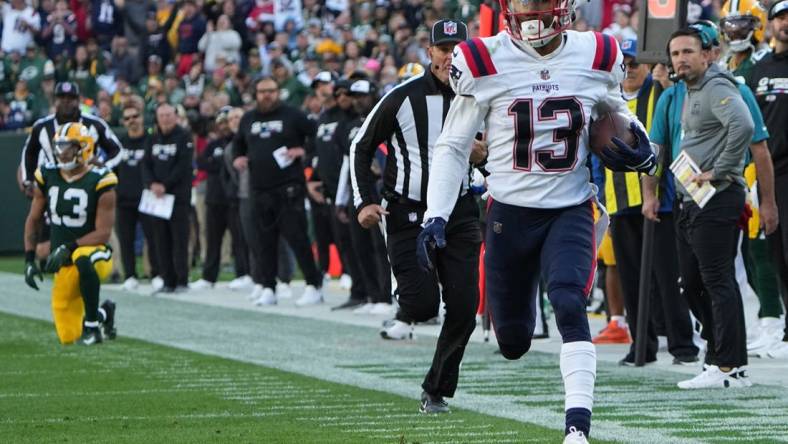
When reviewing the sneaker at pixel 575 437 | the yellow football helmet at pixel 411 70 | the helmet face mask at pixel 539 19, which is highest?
the helmet face mask at pixel 539 19

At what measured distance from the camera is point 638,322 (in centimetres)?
930

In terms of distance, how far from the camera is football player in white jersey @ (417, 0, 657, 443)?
20.1 feet

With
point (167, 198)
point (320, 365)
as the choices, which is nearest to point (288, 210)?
point (167, 198)

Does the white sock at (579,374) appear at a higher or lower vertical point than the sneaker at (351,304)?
higher

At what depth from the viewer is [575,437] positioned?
18.3ft

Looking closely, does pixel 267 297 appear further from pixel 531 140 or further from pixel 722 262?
pixel 531 140

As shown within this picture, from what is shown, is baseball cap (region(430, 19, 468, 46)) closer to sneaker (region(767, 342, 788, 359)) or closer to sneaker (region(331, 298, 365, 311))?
sneaker (region(767, 342, 788, 359))

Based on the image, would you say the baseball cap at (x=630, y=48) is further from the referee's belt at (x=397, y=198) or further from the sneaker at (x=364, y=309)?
the sneaker at (x=364, y=309)

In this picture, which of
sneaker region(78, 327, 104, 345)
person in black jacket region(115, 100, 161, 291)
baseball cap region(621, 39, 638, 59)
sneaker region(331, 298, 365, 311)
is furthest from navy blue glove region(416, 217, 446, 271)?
person in black jacket region(115, 100, 161, 291)

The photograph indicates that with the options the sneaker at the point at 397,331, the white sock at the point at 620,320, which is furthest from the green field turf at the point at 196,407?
the white sock at the point at 620,320

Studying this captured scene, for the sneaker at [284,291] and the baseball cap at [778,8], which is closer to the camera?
the baseball cap at [778,8]

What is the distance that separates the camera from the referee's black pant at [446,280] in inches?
294

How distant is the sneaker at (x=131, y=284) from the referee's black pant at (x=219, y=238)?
0.72 m

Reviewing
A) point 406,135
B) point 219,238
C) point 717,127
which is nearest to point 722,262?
point 717,127
